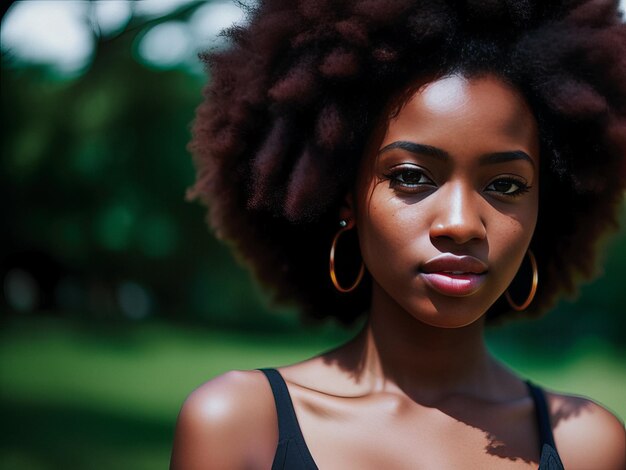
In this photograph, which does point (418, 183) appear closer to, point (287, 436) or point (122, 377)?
point (287, 436)

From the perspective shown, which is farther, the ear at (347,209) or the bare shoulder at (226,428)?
the ear at (347,209)

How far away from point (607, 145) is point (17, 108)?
5.69m

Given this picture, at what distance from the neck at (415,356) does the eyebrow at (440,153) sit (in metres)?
0.44

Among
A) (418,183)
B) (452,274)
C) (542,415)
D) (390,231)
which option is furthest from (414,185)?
(542,415)

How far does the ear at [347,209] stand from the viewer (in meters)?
2.18

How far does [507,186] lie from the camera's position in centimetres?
201

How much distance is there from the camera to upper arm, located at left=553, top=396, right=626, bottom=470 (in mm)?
2145

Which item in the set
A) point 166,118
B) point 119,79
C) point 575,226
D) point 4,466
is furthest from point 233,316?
point 575,226

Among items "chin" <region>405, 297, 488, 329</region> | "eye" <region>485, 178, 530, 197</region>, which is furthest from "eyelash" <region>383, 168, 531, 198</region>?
"chin" <region>405, 297, 488, 329</region>

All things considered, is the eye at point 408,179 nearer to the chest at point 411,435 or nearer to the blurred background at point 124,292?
the chest at point 411,435

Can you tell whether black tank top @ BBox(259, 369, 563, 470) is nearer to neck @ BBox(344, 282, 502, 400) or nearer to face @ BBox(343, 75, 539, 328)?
neck @ BBox(344, 282, 502, 400)

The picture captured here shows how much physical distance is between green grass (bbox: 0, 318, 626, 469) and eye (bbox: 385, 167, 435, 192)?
4.01m

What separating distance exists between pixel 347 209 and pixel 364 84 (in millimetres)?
336

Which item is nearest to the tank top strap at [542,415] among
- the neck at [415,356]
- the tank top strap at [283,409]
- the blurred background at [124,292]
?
the neck at [415,356]
